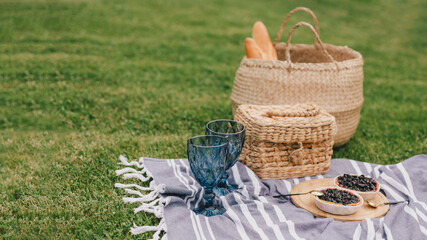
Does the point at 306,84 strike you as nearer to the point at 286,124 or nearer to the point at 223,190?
the point at 286,124

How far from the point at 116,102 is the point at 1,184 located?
197cm

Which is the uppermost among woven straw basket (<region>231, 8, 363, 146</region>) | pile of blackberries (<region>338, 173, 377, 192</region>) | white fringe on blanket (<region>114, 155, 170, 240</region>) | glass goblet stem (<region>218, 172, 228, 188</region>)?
woven straw basket (<region>231, 8, 363, 146</region>)

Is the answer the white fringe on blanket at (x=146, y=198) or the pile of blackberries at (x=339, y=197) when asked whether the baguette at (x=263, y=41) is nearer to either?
the white fringe on blanket at (x=146, y=198)

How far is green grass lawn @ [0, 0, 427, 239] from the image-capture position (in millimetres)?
2963

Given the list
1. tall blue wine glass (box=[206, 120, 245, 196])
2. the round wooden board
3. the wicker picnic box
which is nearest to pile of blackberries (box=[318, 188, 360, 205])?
the round wooden board

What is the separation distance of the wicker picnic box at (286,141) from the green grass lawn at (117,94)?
822 mm

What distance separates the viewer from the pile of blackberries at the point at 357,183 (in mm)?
2794

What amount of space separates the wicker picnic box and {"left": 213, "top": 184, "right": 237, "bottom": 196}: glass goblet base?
10.1 inches

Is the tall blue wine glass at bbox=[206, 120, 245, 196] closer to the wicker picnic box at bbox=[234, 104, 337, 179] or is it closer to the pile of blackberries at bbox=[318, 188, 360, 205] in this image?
the wicker picnic box at bbox=[234, 104, 337, 179]

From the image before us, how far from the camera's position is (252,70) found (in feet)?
12.3

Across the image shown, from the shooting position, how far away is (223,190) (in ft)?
9.74

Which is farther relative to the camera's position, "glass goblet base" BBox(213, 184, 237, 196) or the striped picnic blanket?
"glass goblet base" BBox(213, 184, 237, 196)

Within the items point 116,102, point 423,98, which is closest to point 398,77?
point 423,98

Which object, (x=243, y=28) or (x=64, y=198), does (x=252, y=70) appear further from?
(x=243, y=28)
